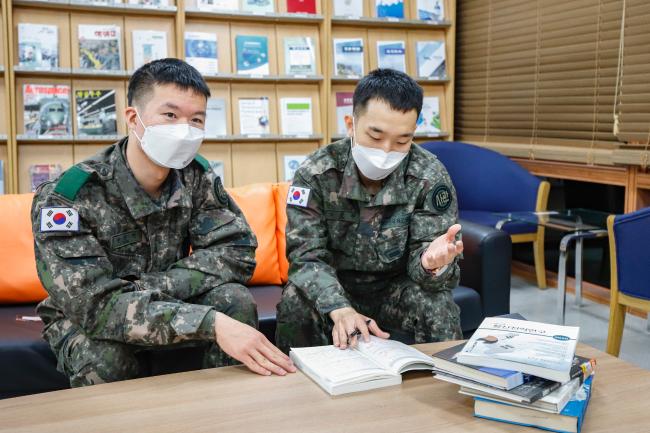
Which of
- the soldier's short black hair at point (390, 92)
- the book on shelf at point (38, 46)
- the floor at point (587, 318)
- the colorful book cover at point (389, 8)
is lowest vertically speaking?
the floor at point (587, 318)

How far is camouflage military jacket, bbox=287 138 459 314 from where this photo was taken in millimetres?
1928

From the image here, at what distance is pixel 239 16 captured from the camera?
4.13 m

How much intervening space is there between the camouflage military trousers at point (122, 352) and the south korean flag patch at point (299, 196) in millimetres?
315

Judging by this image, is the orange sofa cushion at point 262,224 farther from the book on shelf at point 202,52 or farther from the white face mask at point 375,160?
the book on shelf at point 202,52

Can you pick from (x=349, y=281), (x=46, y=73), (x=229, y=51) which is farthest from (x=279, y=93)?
(x=349, y=281)

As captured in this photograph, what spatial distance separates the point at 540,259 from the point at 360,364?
300 cm

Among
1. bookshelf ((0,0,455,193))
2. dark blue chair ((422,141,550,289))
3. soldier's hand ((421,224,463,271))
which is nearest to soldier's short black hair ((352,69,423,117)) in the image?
soldier's hand ((421,224,463,271))

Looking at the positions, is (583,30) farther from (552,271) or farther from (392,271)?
(392,271)

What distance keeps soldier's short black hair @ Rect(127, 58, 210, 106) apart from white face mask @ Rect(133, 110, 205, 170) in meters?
0.09

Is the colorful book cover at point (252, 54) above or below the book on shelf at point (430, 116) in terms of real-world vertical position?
above

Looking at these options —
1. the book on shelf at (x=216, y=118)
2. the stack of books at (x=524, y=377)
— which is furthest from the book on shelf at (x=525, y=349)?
the book on shelf at (x=216, y=118)

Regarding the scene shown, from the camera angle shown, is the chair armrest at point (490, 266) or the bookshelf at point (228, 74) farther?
the bookshelf at point (228, 74)

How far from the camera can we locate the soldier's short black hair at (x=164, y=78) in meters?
1.74

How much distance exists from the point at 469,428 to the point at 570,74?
329cm
